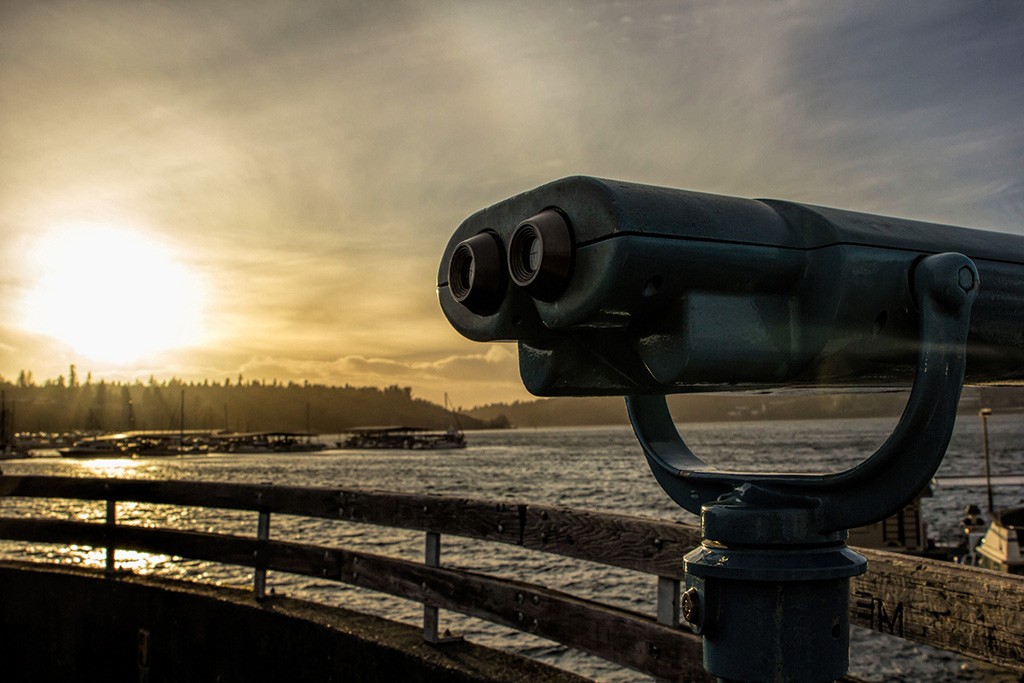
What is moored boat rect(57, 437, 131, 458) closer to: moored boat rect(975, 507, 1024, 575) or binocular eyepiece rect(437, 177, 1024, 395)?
moored boat rect(975, 507, 1024, 575)

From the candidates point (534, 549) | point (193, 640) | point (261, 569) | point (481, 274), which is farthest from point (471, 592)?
point (481, 274)

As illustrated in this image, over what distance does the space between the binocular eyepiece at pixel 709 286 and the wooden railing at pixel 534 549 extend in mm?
1194

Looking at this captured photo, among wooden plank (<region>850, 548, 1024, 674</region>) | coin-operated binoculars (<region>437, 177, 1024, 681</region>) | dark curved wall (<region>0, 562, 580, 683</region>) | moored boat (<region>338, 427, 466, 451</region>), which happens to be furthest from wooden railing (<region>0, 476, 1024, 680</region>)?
moored boat (<region>338, 427, 466, 451</region>)

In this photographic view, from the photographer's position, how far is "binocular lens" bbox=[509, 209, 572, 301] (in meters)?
0.94

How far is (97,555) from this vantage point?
26.9 metres

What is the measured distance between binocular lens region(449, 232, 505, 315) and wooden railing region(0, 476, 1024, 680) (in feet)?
5.16

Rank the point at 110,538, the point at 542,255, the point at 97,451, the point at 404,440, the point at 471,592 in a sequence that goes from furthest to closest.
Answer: the point at 404,440 → the point at 97,451 → the point at 110,538 → the point at 471,592 → the point at 542,255

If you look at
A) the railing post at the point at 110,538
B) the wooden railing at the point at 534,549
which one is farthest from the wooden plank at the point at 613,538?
the railing post at the point at 110,538

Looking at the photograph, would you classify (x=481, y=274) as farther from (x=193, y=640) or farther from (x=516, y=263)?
(x=193, y=640)

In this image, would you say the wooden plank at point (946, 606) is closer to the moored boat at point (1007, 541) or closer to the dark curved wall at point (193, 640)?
the dark curved wall at point (193, 640)

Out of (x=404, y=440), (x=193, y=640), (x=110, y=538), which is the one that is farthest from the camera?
(x=404, y=440)

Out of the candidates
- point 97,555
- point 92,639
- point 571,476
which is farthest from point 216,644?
point 571,476

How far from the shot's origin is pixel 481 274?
1.07 metres

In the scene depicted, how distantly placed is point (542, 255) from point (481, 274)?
0.15 m
